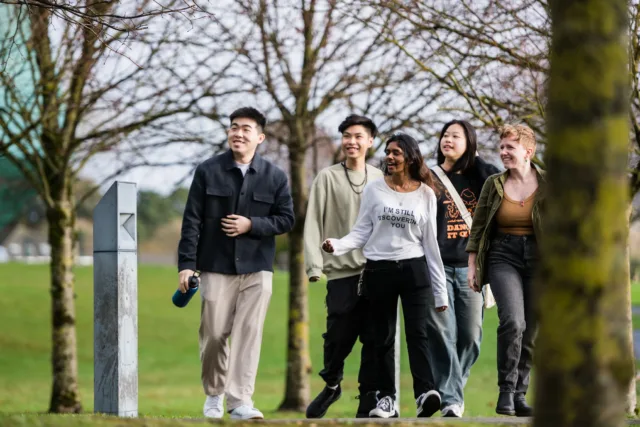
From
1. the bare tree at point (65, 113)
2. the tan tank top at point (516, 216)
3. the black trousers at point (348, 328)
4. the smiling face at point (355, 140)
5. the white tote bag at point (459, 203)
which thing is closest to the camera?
the tan tank top at point (516, 216)

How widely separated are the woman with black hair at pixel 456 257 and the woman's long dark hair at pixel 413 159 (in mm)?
616

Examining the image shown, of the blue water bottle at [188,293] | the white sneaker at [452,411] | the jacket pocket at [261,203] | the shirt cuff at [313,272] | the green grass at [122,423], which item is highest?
the jacket pocket at [261,203]

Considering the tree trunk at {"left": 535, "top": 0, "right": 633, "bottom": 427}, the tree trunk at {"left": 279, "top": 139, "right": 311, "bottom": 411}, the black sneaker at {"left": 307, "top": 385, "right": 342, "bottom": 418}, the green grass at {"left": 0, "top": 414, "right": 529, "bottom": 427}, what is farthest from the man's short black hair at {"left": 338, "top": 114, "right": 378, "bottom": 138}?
the tree trunk at {"left": 279, "top": 139, "right": 311, "bottom": 411}

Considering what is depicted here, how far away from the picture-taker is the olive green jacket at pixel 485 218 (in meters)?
7.05

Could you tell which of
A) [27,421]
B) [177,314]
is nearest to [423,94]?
[27,421]

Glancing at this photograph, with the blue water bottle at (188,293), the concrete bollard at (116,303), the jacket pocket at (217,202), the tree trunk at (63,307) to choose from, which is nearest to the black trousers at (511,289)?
the jacket pocket at (217,202)

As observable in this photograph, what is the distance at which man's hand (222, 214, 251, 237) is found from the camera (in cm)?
735

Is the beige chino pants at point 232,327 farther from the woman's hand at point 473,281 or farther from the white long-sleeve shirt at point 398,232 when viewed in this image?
the woman's hand at point 473,281

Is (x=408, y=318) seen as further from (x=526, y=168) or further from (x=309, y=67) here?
(x=309, y=67)

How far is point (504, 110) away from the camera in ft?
36.1

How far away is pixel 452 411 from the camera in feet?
24.3

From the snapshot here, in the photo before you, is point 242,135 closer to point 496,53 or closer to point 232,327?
point 232,327

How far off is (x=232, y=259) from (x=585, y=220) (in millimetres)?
4370

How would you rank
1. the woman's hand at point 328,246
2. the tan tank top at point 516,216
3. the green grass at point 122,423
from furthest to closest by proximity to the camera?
the tan tank top at point 516,216, the woman's hand at point 328,246, the green grass at point 122,423
